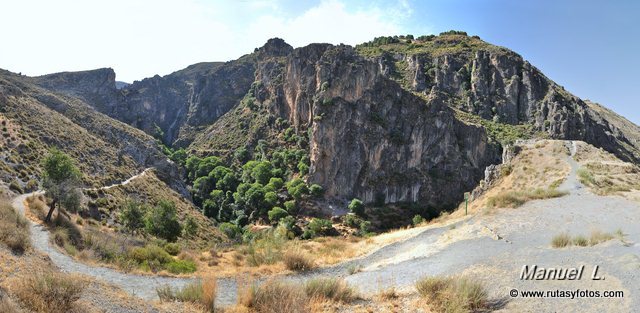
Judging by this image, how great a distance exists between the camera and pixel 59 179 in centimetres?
3488

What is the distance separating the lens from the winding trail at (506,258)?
8750 millimetres

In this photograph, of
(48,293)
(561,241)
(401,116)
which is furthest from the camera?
(401,116)

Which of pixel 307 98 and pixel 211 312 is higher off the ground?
pixel 307 98

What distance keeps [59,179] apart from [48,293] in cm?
3303

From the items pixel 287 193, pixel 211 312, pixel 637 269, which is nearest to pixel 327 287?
pixel 211 312

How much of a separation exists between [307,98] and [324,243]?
79702 mm

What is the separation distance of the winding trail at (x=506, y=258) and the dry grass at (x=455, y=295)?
0.51m

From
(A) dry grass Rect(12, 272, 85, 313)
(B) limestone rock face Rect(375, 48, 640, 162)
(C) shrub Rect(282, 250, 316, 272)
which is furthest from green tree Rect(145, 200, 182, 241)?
(B) limestone rock face Rect(375, 48, 640, 162)

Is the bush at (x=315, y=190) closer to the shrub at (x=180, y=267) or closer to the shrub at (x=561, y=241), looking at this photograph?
the shrub at (x=180, y=267)

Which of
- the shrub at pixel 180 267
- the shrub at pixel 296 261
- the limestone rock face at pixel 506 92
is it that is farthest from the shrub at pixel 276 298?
the limestone rock face at pixel 506 92

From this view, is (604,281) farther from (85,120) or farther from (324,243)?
(85,120)

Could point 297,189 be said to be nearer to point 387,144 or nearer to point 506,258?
point 387,144

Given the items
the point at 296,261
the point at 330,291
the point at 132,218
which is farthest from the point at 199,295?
the point at 132,218

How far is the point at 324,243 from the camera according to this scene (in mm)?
21391
